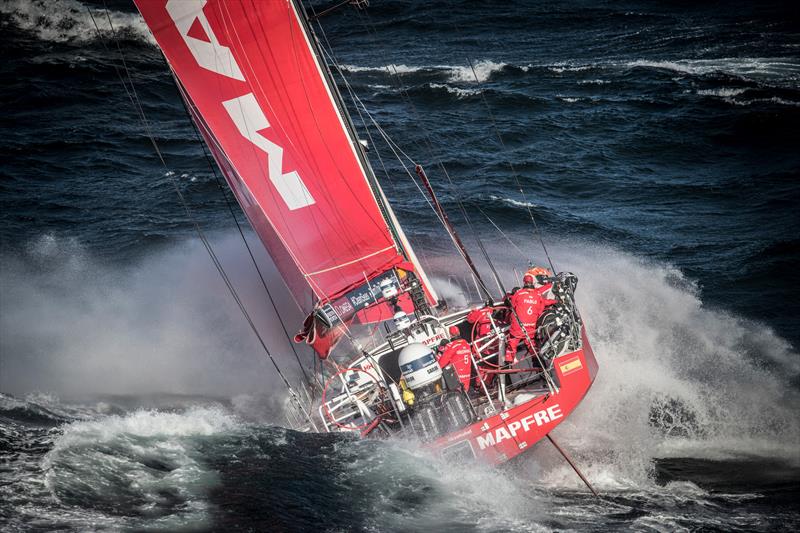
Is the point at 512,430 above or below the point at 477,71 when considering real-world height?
below

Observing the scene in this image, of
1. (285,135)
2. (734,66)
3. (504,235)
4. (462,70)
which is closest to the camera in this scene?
(285,135)

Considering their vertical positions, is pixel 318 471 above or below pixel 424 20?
below

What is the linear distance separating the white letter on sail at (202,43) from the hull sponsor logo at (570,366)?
5.85m

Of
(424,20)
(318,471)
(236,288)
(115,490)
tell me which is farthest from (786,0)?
(115,490)

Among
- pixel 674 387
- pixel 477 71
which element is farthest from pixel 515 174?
pixel 674 387

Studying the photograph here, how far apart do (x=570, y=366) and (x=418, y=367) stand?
1954 millimetres

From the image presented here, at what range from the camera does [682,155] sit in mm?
18750

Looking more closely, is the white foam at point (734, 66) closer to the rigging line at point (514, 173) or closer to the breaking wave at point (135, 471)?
the rigging line at point (514, 173)

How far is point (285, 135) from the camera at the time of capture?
10789mm

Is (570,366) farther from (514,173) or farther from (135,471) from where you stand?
(514,173)

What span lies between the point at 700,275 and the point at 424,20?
21.5 m

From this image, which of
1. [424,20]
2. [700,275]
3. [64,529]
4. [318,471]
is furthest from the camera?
[424,20]

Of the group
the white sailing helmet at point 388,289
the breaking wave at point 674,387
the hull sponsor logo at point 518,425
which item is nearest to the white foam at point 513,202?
the breaking wave at point 674,387

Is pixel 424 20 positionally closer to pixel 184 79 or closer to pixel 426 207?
pixel 426 207
